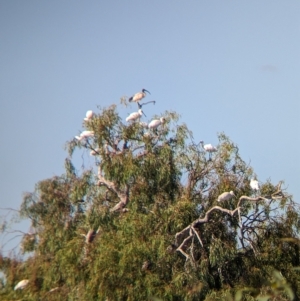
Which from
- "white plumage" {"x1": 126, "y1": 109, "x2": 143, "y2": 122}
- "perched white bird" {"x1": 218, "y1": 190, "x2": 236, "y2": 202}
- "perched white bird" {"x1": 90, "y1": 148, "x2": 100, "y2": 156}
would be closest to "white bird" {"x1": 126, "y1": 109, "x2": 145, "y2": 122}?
"white plumage" {"x1": 126, "y1": 109, "x2": 143, "y2": 122}

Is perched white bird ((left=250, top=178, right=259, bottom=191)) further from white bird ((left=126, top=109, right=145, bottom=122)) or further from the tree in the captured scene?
white bird ((left=126, top=109, right=145, bottom=122))

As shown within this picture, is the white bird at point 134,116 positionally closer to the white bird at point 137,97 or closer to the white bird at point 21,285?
the white bird at point 137,97

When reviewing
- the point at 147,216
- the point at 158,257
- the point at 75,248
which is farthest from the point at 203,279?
the point at 75,248

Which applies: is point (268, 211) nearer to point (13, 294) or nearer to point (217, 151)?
point (217, 151)

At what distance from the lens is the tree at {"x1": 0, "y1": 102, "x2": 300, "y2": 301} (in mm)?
11430

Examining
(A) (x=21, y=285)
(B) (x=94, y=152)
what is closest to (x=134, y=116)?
(B) (x=94, y=152)

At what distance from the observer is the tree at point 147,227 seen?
11.4 meters

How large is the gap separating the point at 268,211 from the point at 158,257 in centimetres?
207

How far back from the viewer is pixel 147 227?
1193 centimetres

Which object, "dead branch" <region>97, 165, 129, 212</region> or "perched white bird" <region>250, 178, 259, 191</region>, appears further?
"dead branch" <region>97, 165, 129, 212</region>

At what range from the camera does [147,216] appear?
12.1m

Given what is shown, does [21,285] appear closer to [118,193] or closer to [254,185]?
[118,193]

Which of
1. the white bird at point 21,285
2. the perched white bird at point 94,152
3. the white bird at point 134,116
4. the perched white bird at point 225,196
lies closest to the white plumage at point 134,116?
the white bird at point 134,116

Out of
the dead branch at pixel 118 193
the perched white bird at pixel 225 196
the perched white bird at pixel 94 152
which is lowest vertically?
the perched white bird at pixel 225 196
